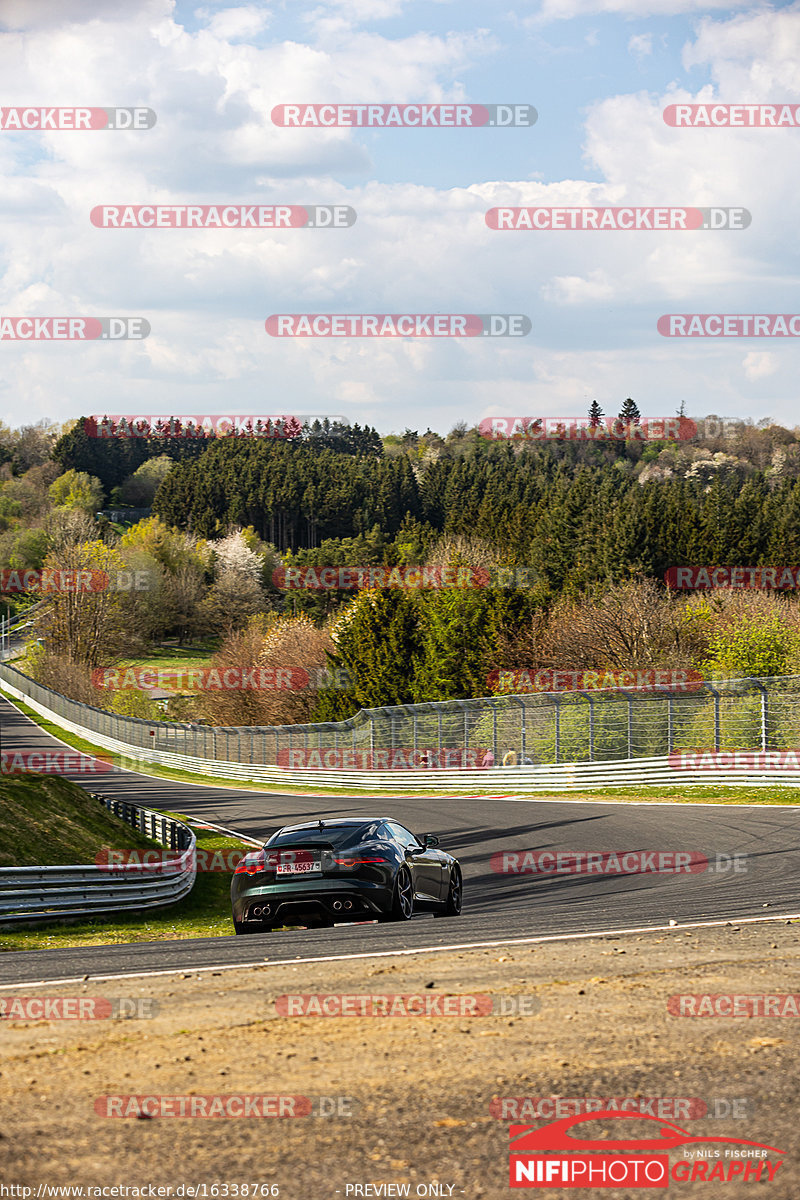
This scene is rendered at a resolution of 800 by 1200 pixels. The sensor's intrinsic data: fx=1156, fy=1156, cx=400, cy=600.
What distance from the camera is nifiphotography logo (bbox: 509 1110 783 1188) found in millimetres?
Result: 4160

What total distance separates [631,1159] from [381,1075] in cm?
134

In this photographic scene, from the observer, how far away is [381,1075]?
5270 millimetres

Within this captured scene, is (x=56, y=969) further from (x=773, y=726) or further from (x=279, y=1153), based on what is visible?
(x=773, y=726)

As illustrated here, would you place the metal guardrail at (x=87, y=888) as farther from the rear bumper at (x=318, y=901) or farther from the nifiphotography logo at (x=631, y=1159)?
the nifiphotography logo at (x=631, y=1159)

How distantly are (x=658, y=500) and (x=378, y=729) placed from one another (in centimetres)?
5218

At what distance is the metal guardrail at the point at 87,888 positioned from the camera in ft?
46.6

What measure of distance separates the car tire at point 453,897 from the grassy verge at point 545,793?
39.5 feet

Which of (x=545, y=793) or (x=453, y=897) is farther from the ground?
(x=453, y=897)

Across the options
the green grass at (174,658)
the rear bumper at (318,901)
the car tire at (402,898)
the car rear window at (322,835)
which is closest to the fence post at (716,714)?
the car tire at (402,898)

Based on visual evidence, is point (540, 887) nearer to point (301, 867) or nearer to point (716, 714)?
point (301, 867)

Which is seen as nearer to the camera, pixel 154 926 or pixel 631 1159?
pixel 631 1159

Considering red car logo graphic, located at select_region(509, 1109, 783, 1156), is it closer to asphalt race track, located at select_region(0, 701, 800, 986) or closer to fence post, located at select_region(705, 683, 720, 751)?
asphalt race track, located at select_region(0, 701, 800, 986)

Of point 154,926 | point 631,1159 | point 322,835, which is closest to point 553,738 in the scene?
point 154,926

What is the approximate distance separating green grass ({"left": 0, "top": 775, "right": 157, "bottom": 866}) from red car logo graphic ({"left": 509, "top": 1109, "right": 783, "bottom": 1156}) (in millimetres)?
16317
